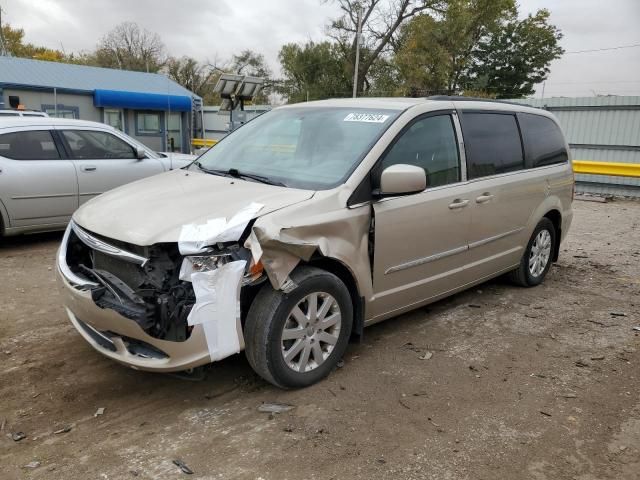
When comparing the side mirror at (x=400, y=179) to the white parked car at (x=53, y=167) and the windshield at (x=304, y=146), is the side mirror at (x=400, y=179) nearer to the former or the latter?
the windshield at (x=304, y=146)

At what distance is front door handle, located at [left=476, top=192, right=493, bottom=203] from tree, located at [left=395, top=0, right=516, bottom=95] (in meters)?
30.7

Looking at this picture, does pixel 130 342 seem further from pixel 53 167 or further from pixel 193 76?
pixel 193 76

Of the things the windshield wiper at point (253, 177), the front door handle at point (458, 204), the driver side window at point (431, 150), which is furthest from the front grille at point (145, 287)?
the front door handle at point (458, 204)

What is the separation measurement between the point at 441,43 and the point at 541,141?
102 ft

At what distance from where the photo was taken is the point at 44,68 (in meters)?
21.3

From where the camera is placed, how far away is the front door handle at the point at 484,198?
14.4ft

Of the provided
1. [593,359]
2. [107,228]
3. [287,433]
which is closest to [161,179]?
[107,228]

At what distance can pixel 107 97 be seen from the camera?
2158 cm

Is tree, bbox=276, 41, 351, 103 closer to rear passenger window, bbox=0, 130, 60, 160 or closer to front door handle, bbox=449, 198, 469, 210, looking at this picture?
rear passenger window, bbox=0, 130, 60, 160

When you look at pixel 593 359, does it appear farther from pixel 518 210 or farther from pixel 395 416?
pixel 395 416

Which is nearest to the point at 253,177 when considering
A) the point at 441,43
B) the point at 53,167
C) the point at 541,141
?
the point at 541,141

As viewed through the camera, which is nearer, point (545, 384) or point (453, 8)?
point (545, 384)

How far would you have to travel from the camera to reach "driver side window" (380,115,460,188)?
380 cm

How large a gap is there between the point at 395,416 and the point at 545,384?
3.84ft
